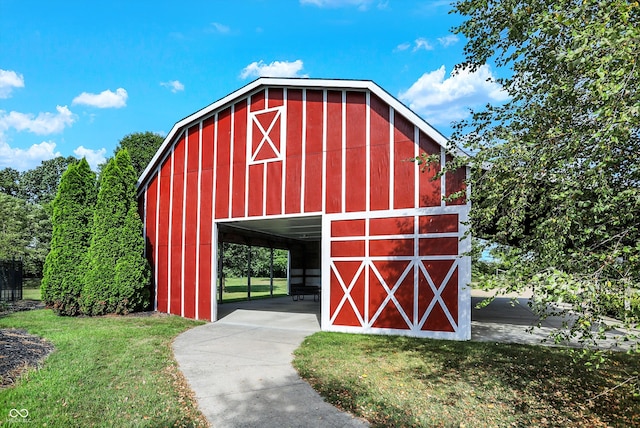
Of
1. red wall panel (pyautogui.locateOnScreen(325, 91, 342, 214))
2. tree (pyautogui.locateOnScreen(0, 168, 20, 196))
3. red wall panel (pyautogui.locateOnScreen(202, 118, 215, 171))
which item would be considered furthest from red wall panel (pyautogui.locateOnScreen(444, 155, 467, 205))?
tree (pyautogui.locateOnScreen(0, 168, 20, 196))

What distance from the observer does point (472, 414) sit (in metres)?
4.26

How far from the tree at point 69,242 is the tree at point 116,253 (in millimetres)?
345

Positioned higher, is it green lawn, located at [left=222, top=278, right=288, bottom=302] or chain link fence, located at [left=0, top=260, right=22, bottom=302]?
chain link fence, located at [left=0, top=260, right=22, bottom=302]

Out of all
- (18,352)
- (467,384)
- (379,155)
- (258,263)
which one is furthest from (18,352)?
(258,263)

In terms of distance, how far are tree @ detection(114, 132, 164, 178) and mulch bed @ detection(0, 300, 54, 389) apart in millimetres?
19253

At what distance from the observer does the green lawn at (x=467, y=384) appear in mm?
4242

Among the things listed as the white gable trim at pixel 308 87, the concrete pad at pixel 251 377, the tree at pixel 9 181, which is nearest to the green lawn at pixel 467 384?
the concrete pad at pixel 251 377

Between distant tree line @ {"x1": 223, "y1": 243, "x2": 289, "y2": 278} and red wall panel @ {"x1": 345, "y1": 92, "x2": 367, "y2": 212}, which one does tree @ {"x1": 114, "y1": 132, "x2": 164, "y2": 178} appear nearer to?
distant tree line @ {"x1": 223, "y1": 243, "x2": 289, "y2": 278}

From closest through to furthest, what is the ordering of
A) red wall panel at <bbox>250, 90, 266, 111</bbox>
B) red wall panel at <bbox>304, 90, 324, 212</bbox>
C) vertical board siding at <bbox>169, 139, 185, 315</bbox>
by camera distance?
red wall panel at <bbox>304, 90, 324, 212</bbox> < red wall panel at <bbox>250, 90, 266, 111</bbox> < vertical board siding at <bbox>169, 139, 185, 315</bbox>

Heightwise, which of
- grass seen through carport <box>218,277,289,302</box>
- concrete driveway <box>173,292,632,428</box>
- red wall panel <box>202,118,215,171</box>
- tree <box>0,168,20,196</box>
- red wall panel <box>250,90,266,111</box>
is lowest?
grass seen through carport <box>218,277,289,302</box>

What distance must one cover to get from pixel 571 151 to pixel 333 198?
636 cm

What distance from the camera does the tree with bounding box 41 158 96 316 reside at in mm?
10844

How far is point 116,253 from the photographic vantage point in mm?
11195

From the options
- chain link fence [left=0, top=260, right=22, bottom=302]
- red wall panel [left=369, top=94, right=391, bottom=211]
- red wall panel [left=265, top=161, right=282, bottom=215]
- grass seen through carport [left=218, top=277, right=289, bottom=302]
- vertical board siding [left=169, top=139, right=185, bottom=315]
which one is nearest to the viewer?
red wall panel [left=369, top=94, right=391, bottom=211]
